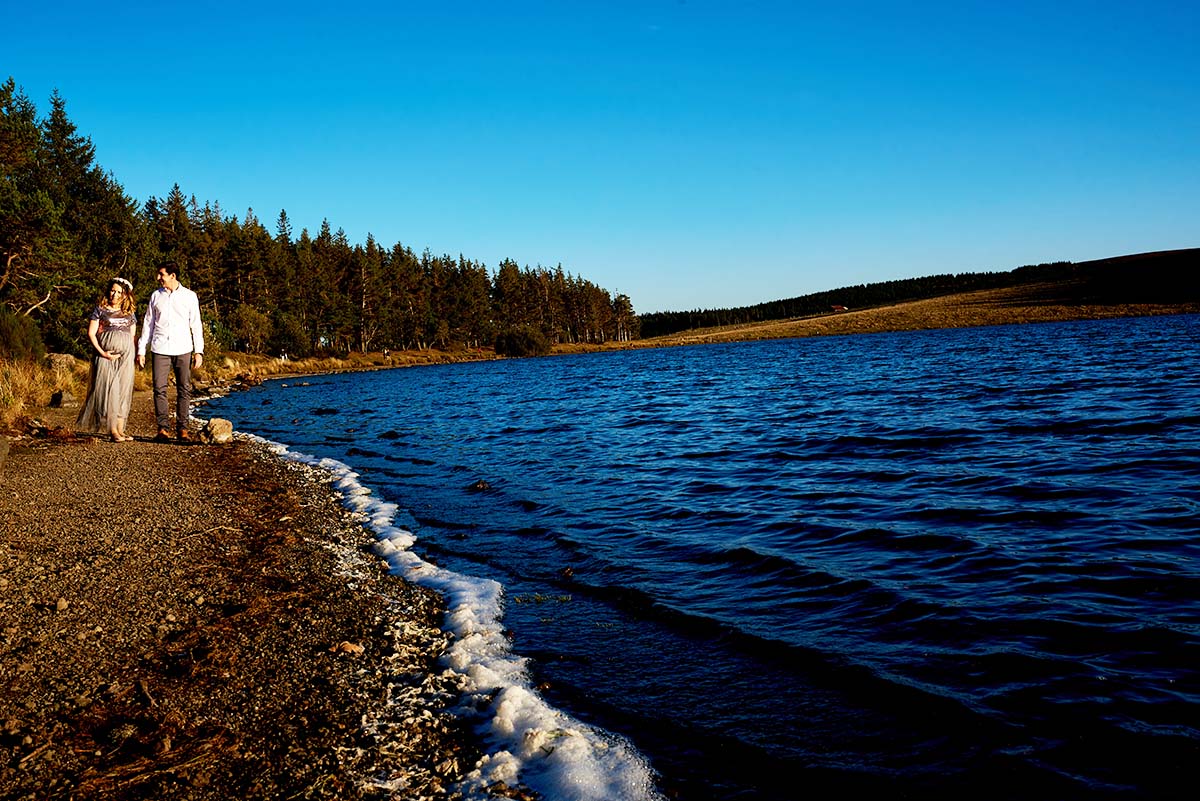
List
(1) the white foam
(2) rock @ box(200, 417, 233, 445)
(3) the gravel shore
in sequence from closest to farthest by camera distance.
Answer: (3) the gravel shore < (1) the white foam < (2) rock @ box(200, 417, 233, 445)

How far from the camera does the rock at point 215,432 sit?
16.4m

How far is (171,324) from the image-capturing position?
44.9 feet

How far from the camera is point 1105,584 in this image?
6.50 meters

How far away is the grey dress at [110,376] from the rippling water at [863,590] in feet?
14.6

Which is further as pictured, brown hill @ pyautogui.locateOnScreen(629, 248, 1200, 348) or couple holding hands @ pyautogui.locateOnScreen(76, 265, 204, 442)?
brown hill @ pyautogui.locateOnScreen(629, 248, 1200, 348)

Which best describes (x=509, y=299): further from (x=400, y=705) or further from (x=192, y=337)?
(x=400, y=705)

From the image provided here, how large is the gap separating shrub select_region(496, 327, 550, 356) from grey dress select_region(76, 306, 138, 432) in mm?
100638

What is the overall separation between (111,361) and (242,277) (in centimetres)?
7961

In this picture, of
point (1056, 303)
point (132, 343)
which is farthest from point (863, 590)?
point (1056, 303)

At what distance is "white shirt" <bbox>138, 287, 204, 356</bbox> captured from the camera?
1353 centimetres

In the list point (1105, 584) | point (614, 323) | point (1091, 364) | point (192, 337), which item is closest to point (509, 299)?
point (614, 323)

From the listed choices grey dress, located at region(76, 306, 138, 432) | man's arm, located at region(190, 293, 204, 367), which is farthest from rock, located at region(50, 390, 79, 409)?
man's arm, located at region(190, 293, 204, 367)

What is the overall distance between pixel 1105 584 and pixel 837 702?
140 inches

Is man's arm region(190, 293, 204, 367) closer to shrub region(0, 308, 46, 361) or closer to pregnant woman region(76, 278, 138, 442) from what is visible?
pregnant woman region(76, 278, 138, 442)
